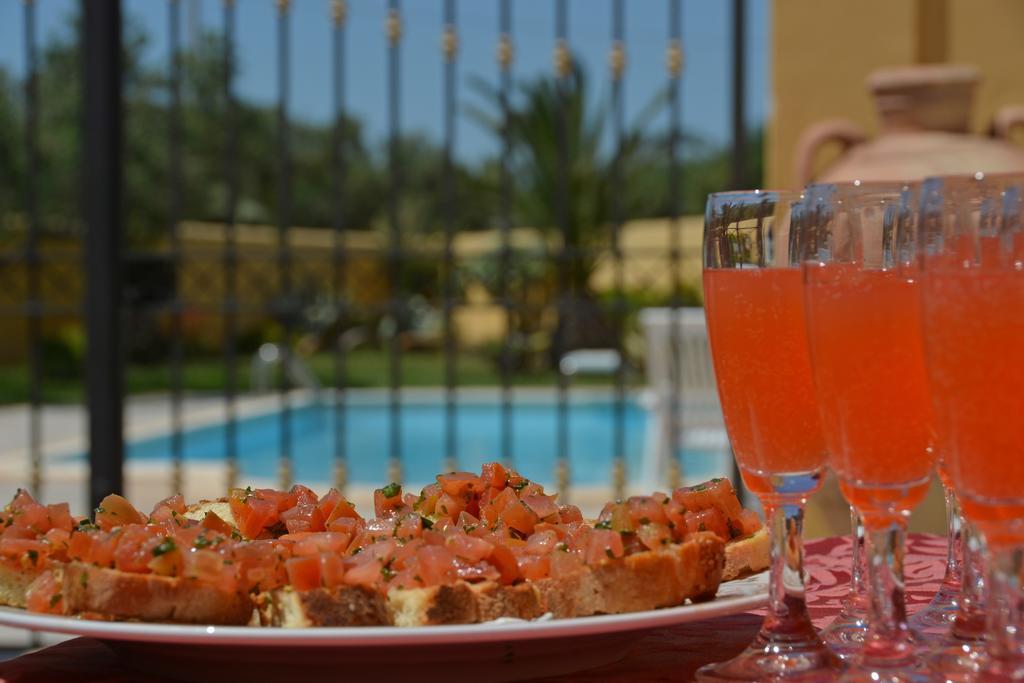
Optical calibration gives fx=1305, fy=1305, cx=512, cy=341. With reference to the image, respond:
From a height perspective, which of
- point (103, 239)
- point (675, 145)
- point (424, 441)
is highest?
point (675, 145)

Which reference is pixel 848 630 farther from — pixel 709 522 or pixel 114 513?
pixel 114 513

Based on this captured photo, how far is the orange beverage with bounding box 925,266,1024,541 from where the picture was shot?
670 mm

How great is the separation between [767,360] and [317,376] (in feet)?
54.4

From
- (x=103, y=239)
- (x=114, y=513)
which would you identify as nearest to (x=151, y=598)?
(x=114, y=513)

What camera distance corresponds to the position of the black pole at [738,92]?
399cm

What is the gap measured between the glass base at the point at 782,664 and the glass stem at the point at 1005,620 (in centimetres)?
14

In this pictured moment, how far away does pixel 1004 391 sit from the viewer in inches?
26.6

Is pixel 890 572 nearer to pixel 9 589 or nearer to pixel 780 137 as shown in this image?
pixel 9 589

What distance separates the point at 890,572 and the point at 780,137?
13.4 ft

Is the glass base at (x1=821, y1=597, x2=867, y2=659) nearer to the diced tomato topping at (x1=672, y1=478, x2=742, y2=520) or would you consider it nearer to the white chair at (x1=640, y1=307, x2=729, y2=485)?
the diced tomato topping at (x1=672, y1=478, x2=742, y2=520)

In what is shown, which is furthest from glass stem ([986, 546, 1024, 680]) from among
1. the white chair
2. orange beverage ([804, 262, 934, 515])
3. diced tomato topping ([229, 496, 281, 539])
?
the white chair

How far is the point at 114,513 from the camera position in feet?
3.10

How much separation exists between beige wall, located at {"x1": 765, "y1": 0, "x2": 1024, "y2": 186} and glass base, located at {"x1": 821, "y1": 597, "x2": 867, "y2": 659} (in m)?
3.76

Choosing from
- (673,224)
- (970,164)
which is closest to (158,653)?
(970,164)
